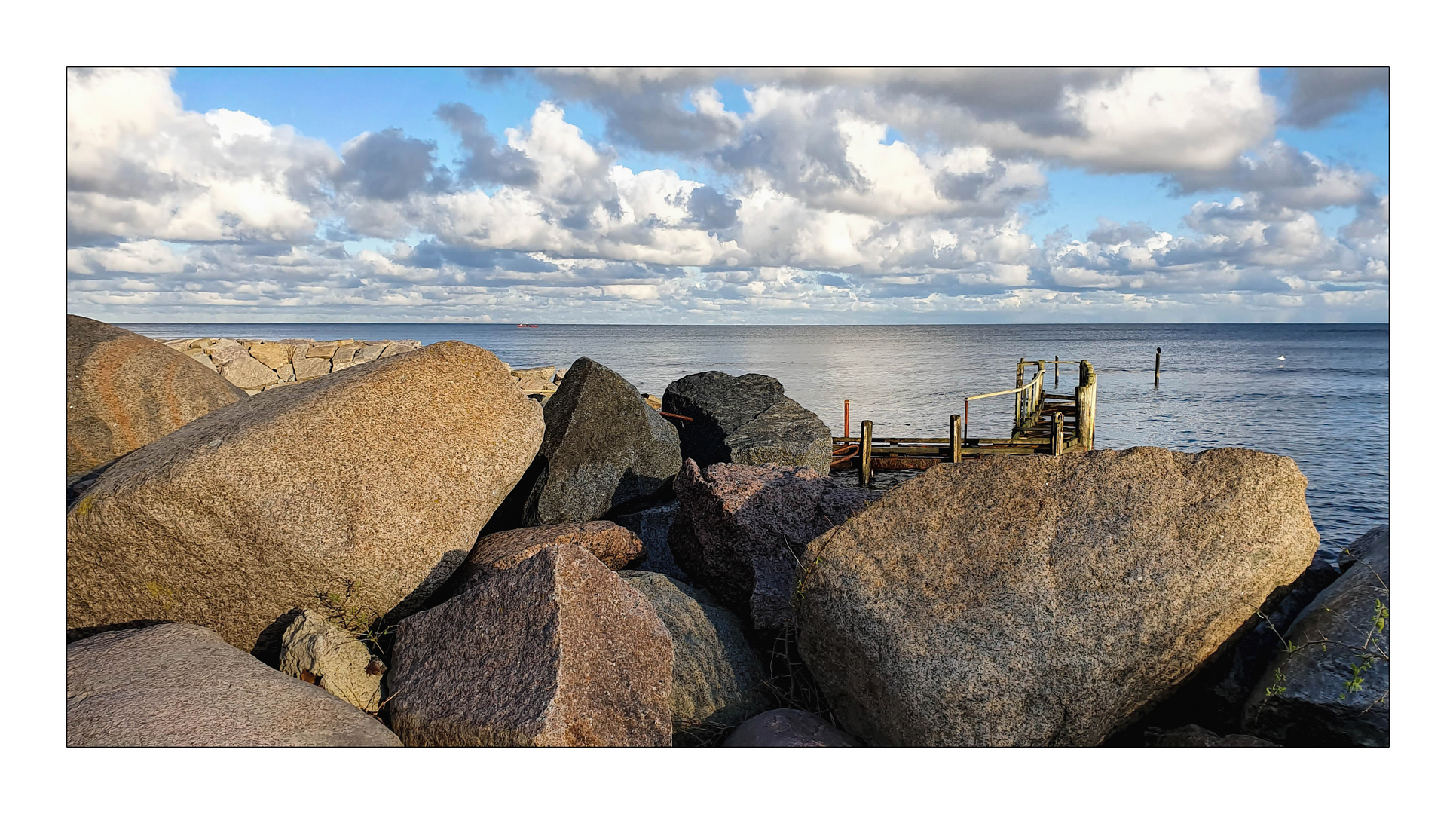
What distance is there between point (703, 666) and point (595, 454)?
9.40 ft

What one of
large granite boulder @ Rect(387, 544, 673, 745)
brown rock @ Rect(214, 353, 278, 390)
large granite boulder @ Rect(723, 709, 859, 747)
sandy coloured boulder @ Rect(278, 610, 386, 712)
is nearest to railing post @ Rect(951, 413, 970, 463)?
large granite boulder @ Rect(723, 709, 859, 747)

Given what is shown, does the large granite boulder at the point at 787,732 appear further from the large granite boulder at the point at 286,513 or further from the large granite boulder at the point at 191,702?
the large granite boulder at the point at 286,513

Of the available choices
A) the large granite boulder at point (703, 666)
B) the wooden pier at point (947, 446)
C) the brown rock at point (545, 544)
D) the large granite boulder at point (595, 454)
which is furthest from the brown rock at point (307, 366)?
the large granite boulder at point (703, 666)

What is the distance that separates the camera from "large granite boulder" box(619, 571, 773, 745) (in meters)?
4.78

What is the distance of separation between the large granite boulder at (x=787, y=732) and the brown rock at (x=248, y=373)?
925 inches

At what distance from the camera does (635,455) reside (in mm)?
7680

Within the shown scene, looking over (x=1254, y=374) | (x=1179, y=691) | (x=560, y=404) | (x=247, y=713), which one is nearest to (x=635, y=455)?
(x=560, y=404)

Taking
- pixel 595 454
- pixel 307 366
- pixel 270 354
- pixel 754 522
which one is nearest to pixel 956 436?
pixel 595 454

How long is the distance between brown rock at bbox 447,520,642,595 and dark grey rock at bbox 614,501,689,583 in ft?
0.67

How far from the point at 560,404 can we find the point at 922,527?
419 cm

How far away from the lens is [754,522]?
581 cm

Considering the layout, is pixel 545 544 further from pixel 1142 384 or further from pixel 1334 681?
pixel 1142 384

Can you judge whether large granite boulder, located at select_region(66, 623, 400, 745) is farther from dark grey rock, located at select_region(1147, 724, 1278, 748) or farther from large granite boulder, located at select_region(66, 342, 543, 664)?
dark grey rock, located at select_region(1147, 724, 1278, 748)

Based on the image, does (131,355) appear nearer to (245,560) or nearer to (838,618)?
(245,560)
